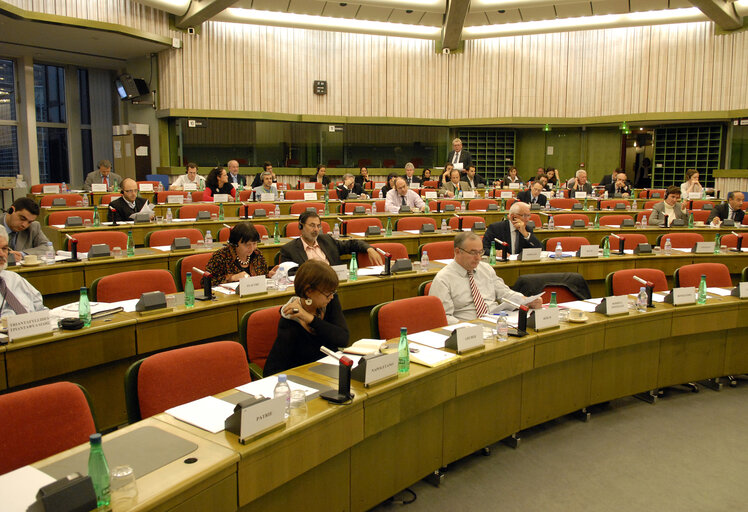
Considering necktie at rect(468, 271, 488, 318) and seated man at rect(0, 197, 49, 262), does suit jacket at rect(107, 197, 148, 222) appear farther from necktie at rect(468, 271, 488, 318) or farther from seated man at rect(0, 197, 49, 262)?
necktie at rect(468, 271, 488, 318)

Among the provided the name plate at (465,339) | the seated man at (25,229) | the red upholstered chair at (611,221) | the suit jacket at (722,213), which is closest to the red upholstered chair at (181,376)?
the name plate at (465,339)

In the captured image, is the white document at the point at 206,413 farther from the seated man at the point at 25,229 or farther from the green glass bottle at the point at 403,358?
the seated man at the point at 25,229

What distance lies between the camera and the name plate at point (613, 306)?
13.0 ft

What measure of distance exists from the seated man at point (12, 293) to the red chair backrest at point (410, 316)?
2215mm

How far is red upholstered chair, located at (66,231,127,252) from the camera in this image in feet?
19.3

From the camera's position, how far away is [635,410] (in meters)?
4.26

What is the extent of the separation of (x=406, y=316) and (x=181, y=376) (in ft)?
4.77

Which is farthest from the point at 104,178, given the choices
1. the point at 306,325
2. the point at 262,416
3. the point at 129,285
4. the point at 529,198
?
the point at 262,416

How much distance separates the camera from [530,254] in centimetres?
573

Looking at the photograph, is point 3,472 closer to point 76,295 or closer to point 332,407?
point 332,407

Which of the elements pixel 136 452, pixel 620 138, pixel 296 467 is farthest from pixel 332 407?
pixel 620 138

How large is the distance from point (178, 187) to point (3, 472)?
9996 millimetres

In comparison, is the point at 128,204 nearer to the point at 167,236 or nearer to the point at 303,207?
the point at 167,236

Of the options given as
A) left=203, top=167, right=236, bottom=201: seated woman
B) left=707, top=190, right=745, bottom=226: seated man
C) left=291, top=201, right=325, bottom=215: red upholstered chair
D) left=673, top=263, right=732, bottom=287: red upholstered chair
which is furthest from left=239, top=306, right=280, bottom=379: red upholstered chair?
left=707, top=190, right=745, bottom=226: seated man
